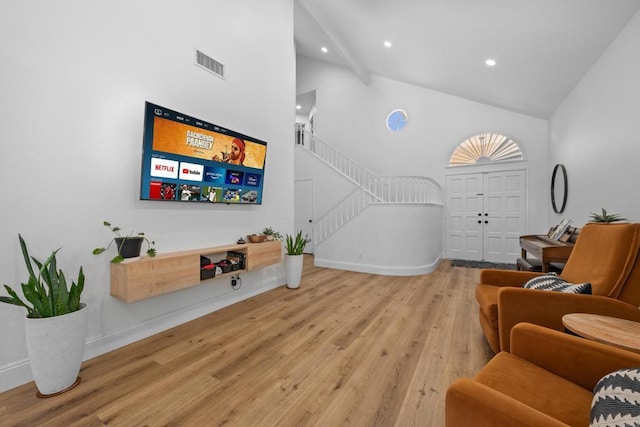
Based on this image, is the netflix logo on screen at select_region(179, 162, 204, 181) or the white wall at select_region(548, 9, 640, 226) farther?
the netflix logo on screen at select_region(179, 162, 204, 181)

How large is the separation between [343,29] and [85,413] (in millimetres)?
6787

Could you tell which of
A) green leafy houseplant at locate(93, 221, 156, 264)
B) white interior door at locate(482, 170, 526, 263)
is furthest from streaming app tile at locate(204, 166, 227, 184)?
white interior door at locate(482, 170, 526, 263)

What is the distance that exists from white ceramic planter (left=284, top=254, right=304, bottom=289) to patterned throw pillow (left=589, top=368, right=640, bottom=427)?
3.44 metres

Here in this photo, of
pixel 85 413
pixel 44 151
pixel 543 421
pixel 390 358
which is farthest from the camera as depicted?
pixel 390 358

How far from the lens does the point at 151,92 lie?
257 centimetres

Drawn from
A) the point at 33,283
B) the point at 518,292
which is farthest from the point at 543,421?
the point at 33,283

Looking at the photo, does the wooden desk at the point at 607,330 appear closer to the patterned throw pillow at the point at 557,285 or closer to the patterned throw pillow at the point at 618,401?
the patterned throw pillow at the point at 557,285

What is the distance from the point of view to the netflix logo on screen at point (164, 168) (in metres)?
2.50

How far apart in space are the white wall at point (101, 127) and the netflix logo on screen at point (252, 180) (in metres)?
0.39

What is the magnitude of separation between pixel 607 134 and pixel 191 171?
4.77 meters

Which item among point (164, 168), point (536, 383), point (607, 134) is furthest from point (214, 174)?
point (607, 134)

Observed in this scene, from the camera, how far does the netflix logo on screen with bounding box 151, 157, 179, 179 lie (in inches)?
98.3

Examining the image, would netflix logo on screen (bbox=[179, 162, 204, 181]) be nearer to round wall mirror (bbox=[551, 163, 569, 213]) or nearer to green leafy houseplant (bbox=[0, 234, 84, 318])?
green leafy houseplant (bbox=[0, 234, 84, 318])

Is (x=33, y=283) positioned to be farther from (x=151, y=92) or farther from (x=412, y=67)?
(x=412, y=67)
